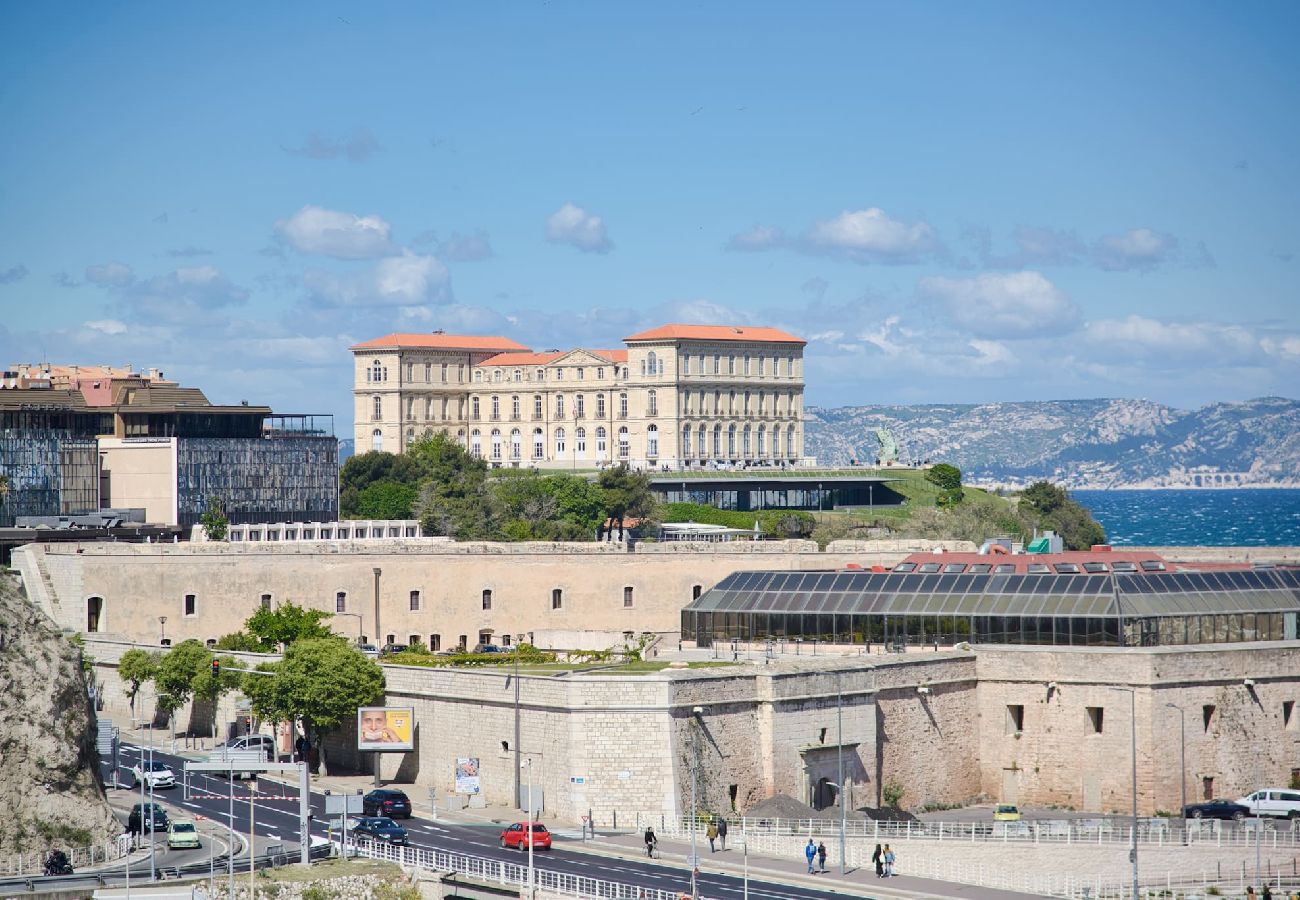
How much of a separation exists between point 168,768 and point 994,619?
3347cm

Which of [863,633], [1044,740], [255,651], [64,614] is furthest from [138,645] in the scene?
[1044,740]

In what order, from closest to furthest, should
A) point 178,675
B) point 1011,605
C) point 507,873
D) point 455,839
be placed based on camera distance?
point 507,873, point 455,839, point 1011,605, point 178,675

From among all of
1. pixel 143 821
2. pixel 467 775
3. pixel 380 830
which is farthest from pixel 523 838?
pixel 143 821

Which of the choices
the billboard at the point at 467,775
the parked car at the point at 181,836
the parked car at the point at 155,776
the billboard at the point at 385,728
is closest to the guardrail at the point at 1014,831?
the billboard at the point at 467,775

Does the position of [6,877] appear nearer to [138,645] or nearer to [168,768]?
[168,768]

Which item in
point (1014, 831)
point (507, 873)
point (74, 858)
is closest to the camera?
point (507, 873)

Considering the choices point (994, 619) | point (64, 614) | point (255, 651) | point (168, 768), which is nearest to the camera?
point (168, 768)

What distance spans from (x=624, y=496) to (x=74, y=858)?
347 feet

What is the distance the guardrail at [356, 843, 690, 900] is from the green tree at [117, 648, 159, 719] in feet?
102

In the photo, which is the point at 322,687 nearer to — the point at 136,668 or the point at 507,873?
the point at 136,668

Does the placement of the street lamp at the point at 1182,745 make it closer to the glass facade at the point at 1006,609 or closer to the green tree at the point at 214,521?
the glass facade at the point at 1006,609

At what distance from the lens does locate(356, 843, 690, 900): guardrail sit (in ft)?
205

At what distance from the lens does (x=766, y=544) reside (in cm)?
12500

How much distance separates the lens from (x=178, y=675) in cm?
9431
